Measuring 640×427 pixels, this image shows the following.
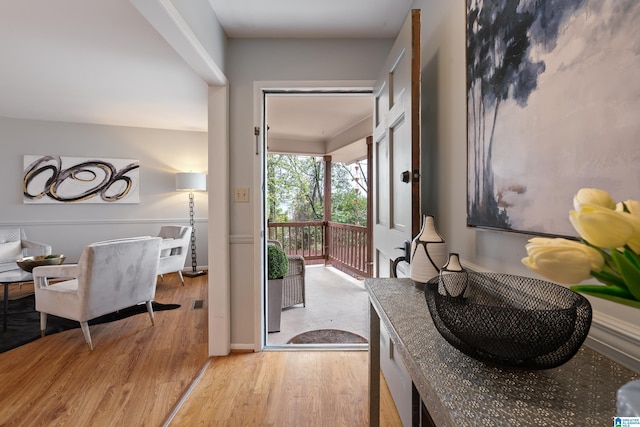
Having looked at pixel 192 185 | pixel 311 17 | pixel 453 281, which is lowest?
pixel 453 281

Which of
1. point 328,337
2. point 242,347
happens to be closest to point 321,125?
point 328,337

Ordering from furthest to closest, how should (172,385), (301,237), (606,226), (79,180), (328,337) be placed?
(301,237)
(79,180)
(328,337)
(172,385)
(606,226)

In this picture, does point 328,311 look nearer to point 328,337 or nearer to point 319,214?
point 328,337

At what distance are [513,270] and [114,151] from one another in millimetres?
5460

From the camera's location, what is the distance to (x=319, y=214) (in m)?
6.15

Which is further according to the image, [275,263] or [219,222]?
[275,263]

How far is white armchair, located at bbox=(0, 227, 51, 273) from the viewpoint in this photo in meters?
3.62

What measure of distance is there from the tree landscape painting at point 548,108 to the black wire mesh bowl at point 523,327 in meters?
0.16

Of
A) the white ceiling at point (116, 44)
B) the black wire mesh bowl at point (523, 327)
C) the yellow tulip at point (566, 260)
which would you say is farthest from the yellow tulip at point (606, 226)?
the white ceiling at point (116, 44)

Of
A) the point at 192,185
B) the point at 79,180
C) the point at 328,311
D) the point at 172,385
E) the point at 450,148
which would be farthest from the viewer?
the point at 192,185

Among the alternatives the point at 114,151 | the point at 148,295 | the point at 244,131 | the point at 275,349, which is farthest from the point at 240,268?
the point at 114,151

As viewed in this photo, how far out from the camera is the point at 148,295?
277 centimetres

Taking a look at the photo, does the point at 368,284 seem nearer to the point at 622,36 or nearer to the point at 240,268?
the point at 622,36

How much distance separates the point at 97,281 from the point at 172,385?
1055mm
